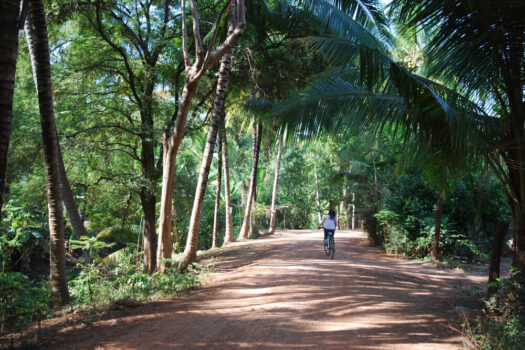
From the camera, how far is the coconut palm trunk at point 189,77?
26.5 ft

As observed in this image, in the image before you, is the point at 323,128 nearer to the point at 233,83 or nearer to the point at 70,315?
the point at 70,315

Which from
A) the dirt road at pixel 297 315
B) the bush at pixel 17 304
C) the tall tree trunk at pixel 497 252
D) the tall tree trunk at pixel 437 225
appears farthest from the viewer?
the tall tree trunk at pixel 437 225

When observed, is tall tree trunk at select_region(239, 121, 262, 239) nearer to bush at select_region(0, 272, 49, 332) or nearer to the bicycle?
the bicycle

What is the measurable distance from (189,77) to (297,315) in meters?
5.66

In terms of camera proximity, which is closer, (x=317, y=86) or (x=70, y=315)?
(x=70, y=315)

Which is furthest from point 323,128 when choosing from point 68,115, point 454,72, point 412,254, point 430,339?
point 68,115

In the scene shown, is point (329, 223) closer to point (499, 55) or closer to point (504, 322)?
point (504, 322)

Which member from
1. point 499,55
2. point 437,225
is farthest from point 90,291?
point 437,225

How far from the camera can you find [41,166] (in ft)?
38.0

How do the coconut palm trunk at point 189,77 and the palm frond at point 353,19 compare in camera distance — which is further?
the palm frond at point 353,19

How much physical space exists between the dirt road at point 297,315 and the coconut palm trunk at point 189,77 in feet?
6.38

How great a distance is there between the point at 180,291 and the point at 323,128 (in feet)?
15.1

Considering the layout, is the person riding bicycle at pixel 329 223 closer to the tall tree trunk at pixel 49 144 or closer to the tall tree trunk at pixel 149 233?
the tall tree trunk at pixel 149 233

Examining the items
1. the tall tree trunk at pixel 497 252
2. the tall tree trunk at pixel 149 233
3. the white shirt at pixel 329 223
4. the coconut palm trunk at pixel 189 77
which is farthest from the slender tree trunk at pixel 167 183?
the tall tree trunk at pixel 497 252
